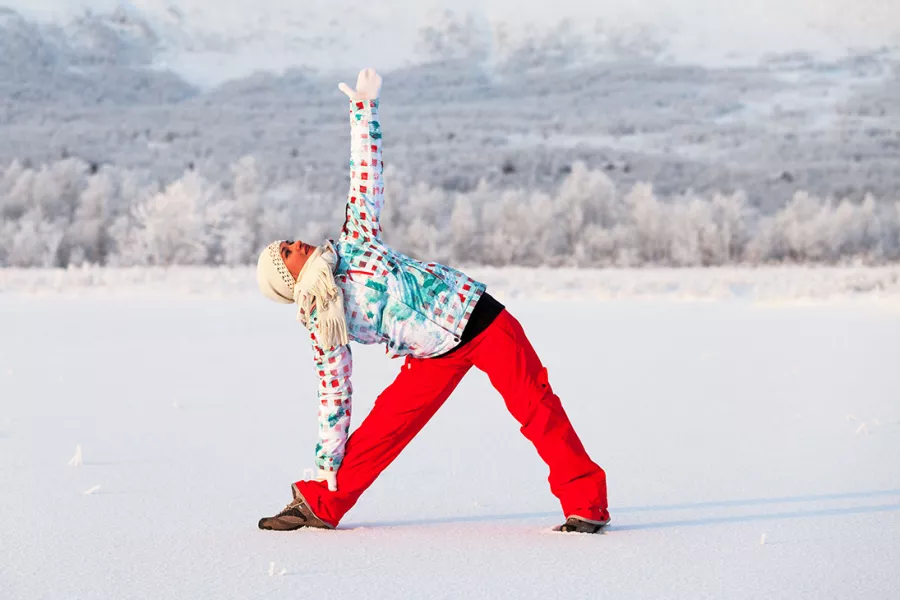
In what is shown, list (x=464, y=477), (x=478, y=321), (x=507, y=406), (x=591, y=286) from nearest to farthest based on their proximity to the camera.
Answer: (x=478, y=321), (x=507, y=406), (x=464, y=477), (x=591, y=286)

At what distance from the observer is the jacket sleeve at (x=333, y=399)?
3729 mm

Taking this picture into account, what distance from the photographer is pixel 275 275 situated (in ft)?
12.3

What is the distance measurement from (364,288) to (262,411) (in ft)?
11.0

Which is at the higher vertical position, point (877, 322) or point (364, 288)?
point (364, 288)

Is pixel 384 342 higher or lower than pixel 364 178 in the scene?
lower

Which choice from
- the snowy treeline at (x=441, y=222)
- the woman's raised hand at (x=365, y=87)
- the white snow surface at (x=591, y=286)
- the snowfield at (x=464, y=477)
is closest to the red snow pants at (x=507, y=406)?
the snowfield at (x=464, y=477)

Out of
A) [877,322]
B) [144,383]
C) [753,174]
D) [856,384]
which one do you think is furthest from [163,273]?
[753,174]

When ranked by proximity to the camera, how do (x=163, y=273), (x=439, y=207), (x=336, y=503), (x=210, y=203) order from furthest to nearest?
(x=439, y=207) → (x=210, y=203) → (x=163, y=273) → (x=336, y=503)

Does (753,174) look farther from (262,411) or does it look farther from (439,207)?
(262,411)

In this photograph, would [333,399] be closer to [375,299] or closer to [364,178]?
[375,299]

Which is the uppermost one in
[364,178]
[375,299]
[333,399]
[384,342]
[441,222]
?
[364,178]

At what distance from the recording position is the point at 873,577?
11.1ft

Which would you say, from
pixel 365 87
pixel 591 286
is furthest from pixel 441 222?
pixel 365 87

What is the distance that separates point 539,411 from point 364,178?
0.87 metres
